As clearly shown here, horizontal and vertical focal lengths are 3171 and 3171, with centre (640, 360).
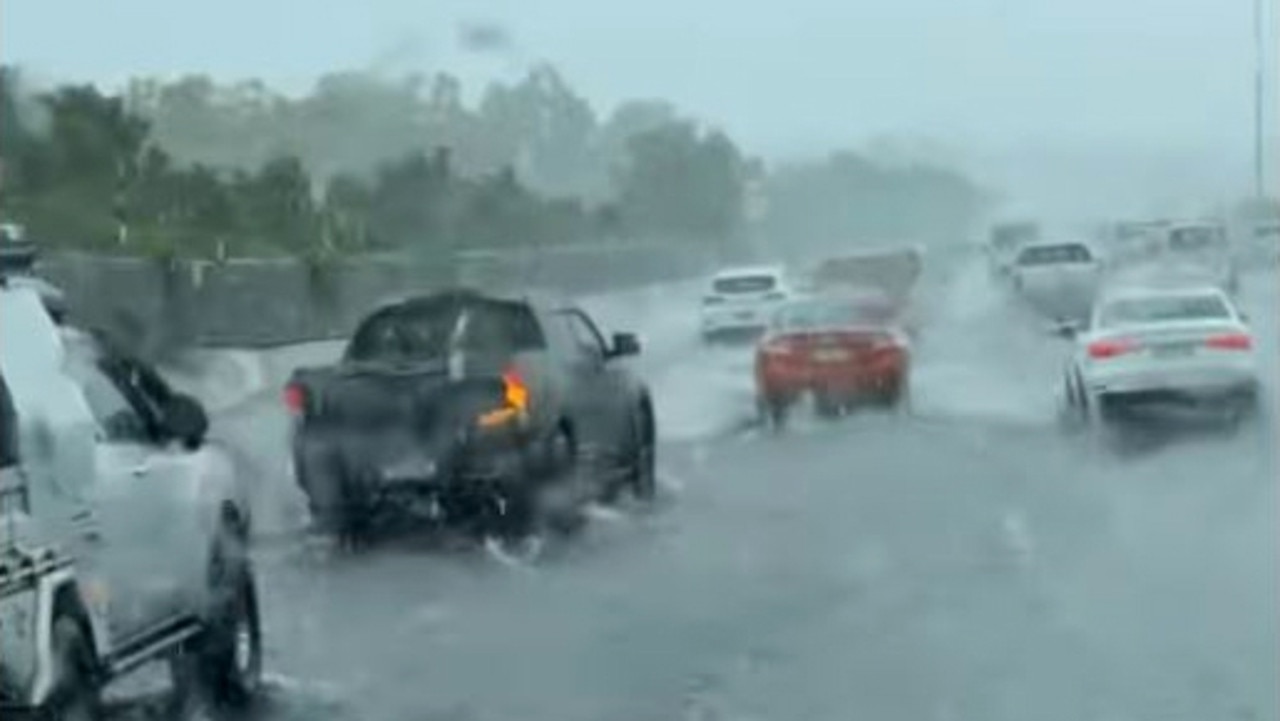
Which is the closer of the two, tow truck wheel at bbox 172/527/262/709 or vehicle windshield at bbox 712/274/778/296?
tow truck wheel at bbox 172/527/262/709

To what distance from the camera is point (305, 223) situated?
39438 millimetres

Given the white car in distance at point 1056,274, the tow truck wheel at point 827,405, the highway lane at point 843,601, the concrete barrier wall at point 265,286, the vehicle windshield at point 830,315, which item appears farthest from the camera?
the white car in distance at point 1056,274

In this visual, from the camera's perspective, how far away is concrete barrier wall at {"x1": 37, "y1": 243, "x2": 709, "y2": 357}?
30719mm

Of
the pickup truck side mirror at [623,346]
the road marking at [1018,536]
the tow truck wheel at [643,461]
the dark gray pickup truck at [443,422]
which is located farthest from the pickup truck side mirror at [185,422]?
the tow truck wheel at [643,461]

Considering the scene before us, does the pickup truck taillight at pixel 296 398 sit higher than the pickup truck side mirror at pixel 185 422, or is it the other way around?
the pickup truck side mirror at pixel 185 422

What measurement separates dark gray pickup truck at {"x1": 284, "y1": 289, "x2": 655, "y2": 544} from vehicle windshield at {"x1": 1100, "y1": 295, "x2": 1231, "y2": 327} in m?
8.50

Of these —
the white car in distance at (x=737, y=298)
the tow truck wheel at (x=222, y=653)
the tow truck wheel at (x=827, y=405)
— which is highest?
the tow truck wheel at (x=222, y=653)

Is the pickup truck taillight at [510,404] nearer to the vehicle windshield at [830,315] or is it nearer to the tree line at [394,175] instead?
the tree line at [394,175]

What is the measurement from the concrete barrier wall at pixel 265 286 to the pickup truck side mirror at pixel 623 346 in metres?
5.73

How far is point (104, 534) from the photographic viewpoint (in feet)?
37.8

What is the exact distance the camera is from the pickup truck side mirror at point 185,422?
12773 millimetres

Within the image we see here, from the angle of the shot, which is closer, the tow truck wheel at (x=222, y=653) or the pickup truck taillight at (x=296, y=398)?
the tow truck wheel at (x=222, y=653)

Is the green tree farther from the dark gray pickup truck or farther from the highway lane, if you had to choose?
the dark gray pickup truck

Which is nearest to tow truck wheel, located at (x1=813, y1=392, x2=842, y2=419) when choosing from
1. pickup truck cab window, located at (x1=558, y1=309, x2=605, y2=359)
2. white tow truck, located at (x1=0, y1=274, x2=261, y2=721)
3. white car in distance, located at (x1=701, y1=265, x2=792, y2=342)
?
pickup truck cab window, located at (x1=558, y1=309, x2=605, y2=359)
